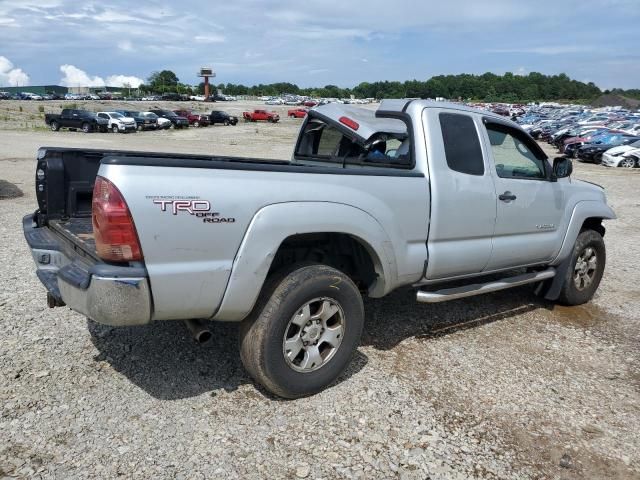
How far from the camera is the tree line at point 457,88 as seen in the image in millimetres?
143875

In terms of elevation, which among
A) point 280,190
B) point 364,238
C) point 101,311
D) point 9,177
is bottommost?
point 9,177

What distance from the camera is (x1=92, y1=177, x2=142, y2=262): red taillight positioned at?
278 cm

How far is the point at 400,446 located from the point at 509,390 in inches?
45.2

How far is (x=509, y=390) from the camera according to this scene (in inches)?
154

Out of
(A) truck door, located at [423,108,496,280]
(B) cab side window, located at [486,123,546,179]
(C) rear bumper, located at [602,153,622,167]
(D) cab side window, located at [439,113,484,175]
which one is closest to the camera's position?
(A) truck door, located at [423,108,496,280]

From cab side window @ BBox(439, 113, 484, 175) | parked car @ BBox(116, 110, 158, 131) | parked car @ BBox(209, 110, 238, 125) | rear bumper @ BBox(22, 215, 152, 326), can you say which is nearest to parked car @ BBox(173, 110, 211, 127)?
parked car @ BBox(209, 110, 238, 125)

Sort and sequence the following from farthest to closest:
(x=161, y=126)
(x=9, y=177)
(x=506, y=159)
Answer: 1. (x=161, y=126)
2. (x=9, y=177)
3. (x=506, y=159)

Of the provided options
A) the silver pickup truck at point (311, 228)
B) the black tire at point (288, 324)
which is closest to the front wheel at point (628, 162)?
the silver pickup truck at point (311, 228)

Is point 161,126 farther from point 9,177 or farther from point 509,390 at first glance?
point 509,390

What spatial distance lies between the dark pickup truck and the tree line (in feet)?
328

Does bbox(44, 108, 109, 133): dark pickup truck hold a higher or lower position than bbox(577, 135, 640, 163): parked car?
lower

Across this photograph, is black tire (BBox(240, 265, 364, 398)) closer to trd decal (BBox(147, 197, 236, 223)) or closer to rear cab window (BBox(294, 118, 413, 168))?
trd decal (BBox(147, 197, 236, 223))

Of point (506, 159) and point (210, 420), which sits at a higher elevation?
point (506, 159)

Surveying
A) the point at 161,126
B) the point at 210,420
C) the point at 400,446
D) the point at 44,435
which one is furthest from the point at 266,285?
the point at 161,126
